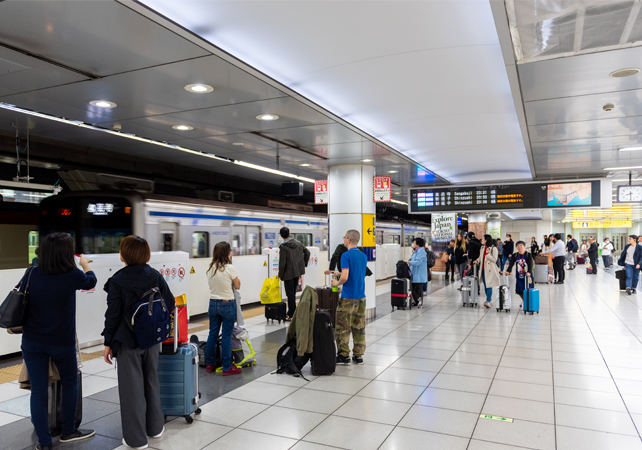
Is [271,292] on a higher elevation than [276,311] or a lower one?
higher

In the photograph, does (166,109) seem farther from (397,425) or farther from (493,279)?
(493,279)

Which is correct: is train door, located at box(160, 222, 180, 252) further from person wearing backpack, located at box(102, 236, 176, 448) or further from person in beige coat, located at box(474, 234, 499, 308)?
person in beige coat, located at box(474, 234, 499, 308)

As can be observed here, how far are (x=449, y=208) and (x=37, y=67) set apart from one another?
32.8ft

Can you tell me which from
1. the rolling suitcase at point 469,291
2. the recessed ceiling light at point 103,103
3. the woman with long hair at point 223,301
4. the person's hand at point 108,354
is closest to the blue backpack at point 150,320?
the person's hand at point 108,354

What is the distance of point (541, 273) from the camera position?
54.4 ft

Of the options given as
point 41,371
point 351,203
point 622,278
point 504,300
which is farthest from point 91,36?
point 622,278

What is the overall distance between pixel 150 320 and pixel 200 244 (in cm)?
677

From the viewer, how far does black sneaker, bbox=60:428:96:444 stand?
12.0ft

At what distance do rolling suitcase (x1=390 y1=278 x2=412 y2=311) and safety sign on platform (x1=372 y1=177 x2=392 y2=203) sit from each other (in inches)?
74.0

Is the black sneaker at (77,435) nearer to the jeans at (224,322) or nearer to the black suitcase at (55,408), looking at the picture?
the black suitcase at (55,408)

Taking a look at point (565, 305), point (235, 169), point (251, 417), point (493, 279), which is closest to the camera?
point (251, 417)

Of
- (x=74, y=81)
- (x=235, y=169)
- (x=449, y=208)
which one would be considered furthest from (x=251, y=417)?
(x=449, y=208)

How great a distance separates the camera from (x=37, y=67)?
4.39 metres

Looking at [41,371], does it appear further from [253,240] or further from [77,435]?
[253,240]
